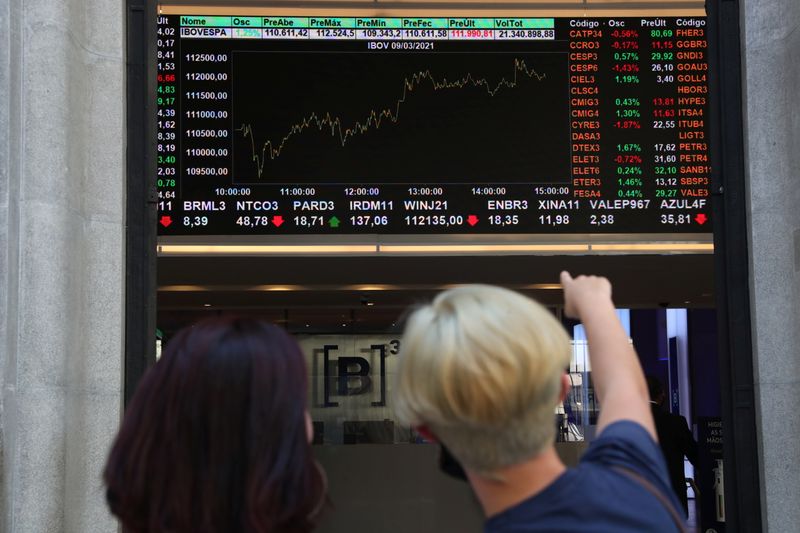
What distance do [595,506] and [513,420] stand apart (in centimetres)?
14

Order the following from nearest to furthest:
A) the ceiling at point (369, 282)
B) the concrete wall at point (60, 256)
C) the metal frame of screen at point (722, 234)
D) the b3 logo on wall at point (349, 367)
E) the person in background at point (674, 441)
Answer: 1. the concrete wall at point (60, 256)
2. the metal frame of screen at point (722, 234)
3. the person in background at point (674, 441)
4. the ceiling at point (369, 282)
5. the b3 logo on wall at point (349, 367)

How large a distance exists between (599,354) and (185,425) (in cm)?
56

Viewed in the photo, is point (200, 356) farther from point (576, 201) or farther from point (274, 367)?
point (576, 201)

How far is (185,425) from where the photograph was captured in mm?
1137

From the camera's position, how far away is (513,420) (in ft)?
3.68

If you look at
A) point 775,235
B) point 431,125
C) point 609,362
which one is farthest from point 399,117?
point 609,362

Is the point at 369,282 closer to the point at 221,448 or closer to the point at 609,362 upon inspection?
the point at 609,362

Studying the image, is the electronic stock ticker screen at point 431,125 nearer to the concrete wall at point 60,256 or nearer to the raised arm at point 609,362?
the concrete wall at point 60,256

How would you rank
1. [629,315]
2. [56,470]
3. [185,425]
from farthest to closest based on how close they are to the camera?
[629,315] → [56,470] → [185,425]

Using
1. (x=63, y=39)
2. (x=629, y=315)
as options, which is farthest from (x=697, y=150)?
(x=629, y=315)

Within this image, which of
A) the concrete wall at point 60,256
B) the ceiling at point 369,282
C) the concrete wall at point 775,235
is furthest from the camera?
the ceiling at point 369,282

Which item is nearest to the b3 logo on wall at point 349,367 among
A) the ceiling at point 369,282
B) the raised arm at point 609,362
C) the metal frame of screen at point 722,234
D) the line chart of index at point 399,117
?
the ceiling at point 369,282

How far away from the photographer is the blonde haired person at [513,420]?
3.60 feet

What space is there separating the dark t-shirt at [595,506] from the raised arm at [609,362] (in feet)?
0.25
